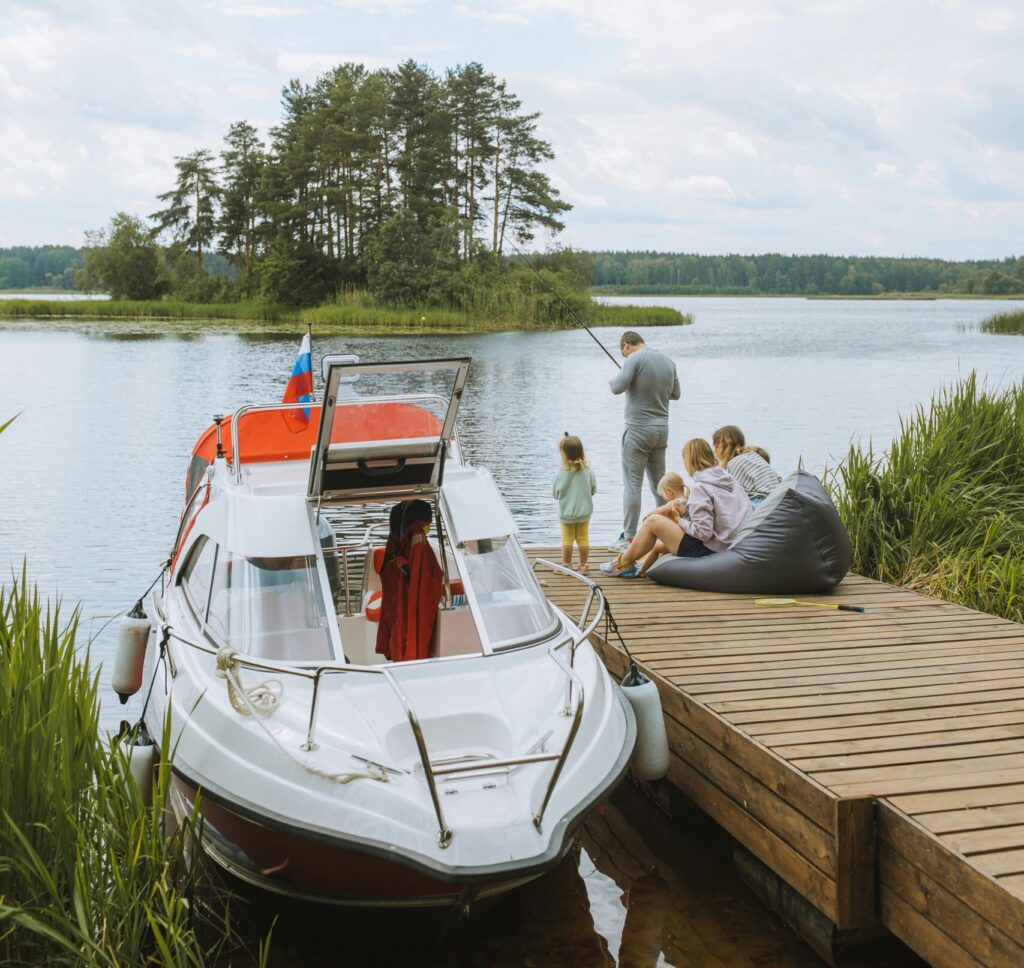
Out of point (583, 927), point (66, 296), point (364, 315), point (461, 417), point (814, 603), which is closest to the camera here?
point (583, 927)

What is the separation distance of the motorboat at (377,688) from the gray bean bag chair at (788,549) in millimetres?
2041

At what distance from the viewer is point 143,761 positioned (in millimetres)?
5070

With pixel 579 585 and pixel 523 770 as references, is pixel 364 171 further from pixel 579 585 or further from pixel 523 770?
pixel 523 770

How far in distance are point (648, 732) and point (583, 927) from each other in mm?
882

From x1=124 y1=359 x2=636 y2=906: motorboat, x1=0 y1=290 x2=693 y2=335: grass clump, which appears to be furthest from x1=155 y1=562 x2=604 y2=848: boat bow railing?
x1=0 y1=290 x2=693 y2=335: grass clump

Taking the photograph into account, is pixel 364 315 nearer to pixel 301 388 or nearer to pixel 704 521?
pixel 301 388

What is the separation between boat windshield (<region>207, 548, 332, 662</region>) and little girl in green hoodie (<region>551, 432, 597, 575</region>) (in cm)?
393

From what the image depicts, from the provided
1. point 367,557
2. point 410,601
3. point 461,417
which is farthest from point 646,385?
point 461,417

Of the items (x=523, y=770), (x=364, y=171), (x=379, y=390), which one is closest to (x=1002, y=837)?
(x=523, y=770)

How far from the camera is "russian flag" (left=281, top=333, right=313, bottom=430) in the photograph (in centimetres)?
774

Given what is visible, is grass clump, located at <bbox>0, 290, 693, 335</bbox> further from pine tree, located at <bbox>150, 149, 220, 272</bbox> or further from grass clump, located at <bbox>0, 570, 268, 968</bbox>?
grass clump, located at <bbox>0, 570, 268, 968</bbox>

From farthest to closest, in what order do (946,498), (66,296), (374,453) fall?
(66,296), (946,498), (374,453)

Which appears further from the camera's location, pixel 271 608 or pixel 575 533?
pixel 575 533

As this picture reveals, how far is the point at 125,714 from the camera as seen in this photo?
25.0 ft
